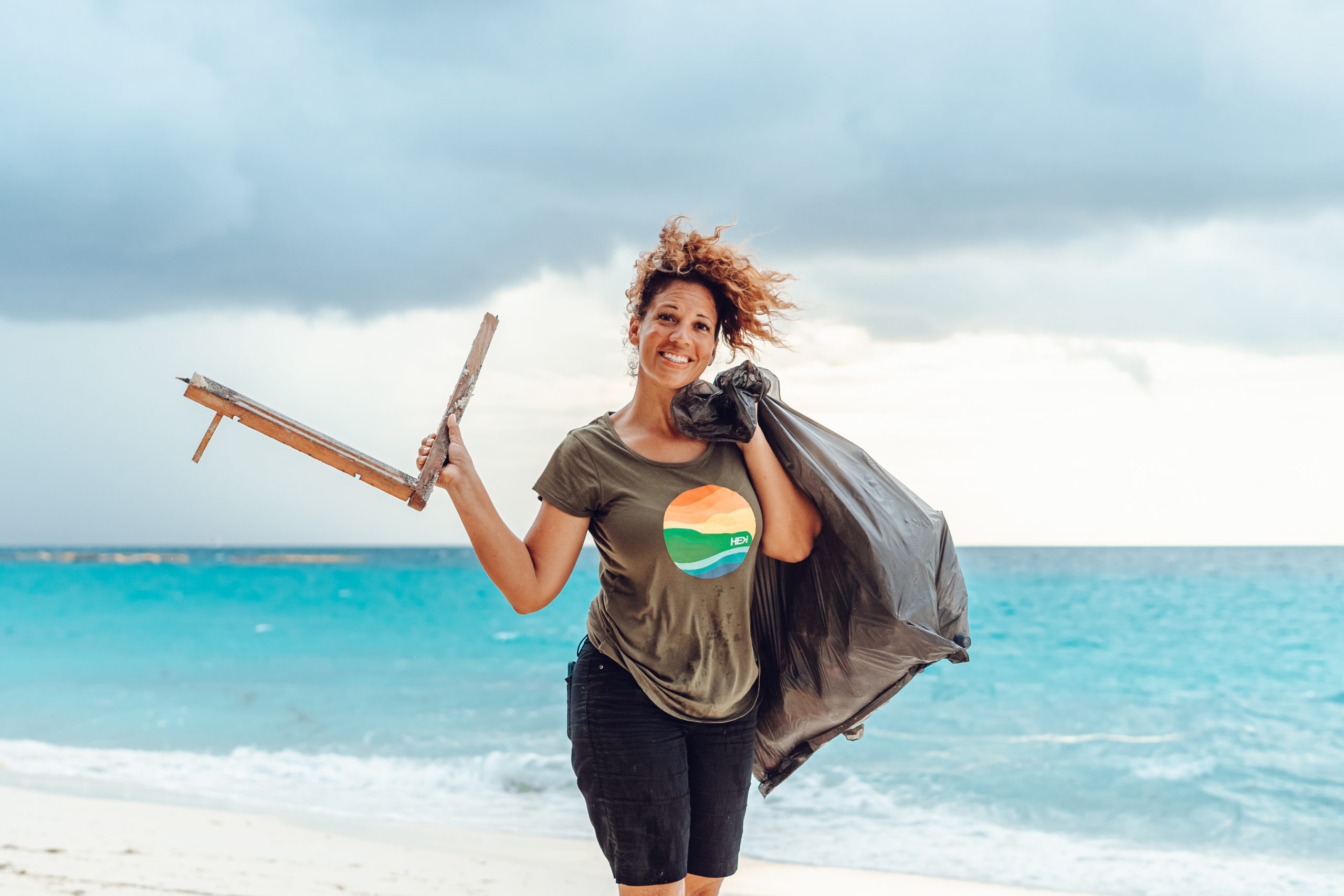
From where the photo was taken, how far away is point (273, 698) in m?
12.2

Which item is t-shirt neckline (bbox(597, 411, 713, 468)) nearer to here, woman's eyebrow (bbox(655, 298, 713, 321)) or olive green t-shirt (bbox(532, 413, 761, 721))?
olive green t-shirt (bbox(532, 413, 761, 721))

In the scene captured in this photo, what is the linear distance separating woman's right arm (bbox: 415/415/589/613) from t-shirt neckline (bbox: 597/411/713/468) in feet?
0.57

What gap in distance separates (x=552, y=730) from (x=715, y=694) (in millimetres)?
7906

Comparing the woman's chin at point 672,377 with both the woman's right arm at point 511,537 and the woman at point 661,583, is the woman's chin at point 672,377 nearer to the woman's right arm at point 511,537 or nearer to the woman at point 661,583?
the woman at point 661,583

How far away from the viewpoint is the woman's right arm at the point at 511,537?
196 cm

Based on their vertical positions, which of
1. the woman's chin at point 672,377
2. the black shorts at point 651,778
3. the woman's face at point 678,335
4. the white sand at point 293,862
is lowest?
the white sand at point 293,862

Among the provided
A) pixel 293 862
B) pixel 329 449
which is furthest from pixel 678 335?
pixel 293 862

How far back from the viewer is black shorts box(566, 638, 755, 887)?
197 cm

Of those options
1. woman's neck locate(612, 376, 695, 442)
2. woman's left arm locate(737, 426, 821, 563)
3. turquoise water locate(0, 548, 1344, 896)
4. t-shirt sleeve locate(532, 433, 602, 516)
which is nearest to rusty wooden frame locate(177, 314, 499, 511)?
t-shirt sleeve locate(532, 433, 602, 516)

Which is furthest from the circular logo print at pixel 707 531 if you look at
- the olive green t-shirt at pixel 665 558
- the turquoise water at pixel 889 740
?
the turquoise water at pixel 889 740

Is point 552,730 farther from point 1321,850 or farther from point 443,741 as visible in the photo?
point 1321,850

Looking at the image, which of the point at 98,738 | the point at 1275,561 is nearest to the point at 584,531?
the point at 98,738

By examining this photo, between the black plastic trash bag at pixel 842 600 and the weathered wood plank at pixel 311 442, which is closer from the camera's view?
the weathered wood plank at pixel 311 442

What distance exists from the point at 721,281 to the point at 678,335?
166 millimetres
